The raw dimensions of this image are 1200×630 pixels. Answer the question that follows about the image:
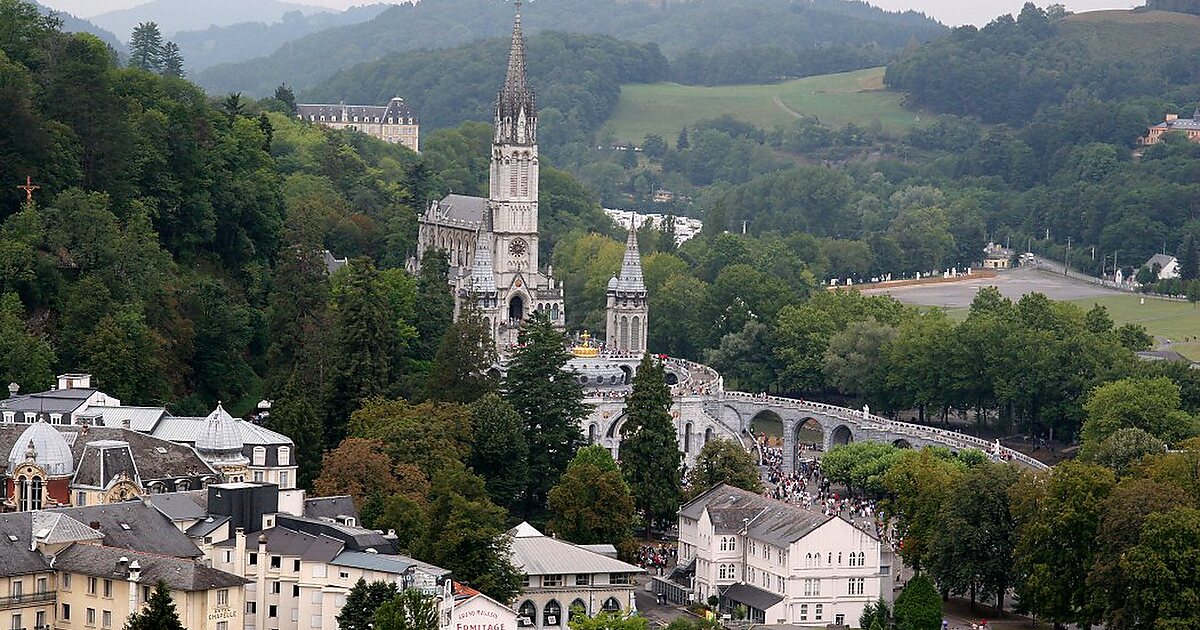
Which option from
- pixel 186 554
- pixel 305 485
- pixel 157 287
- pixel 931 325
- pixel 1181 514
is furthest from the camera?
pixel 931 325

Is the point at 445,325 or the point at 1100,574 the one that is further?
the point at 445,325

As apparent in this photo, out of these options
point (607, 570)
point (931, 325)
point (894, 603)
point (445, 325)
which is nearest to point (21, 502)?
point (607, 570)

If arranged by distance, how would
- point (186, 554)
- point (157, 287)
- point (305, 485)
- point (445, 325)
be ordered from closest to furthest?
point (186, 554)
point (305, 485)
point (157, 287)
point (445, 325)

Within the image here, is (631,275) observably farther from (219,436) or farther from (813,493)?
(219,436)

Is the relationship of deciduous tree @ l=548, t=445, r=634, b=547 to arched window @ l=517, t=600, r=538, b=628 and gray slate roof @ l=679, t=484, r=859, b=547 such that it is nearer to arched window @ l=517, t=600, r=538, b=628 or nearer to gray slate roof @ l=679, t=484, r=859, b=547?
gray slate roof @ l=679, t=484, r=859, b=547

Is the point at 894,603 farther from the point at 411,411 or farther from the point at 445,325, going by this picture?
the point at 445,325

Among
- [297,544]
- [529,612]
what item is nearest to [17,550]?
[297,544]

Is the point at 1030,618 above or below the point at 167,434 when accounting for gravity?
below
